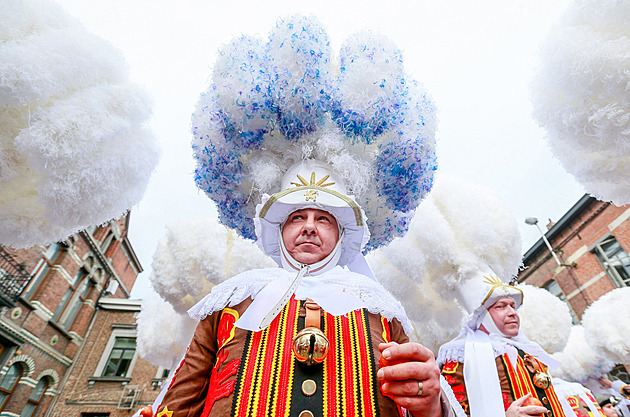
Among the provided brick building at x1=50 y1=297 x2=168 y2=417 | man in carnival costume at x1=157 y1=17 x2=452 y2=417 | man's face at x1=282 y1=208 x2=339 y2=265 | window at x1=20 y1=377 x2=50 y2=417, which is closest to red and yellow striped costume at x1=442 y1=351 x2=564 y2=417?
man in carnival costume at x1=157 y1=17 x2=452 y2=417

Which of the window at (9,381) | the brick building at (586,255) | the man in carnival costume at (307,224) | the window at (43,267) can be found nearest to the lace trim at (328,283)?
the man in carnival costume at (307,224)

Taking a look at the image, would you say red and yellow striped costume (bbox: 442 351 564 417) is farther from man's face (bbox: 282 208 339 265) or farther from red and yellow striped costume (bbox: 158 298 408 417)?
man's face (bbox: 282 208 339 265)

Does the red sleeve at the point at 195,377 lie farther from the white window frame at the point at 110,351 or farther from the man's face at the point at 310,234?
the white window frame at the point at 110,351

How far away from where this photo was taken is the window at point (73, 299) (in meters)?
13.9

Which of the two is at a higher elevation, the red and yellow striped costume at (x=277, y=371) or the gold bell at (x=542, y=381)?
the gold bell at (x=542, y=381)

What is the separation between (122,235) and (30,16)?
19.2 metres

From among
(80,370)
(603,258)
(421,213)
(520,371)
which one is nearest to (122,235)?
(80,370)

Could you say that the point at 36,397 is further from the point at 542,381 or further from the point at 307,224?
the point at 542,381

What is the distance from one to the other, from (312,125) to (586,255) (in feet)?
49.4

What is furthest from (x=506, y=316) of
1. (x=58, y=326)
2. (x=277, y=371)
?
(x=58, y=326)

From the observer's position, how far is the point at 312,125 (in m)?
2.29

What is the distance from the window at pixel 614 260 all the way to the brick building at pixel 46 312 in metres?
18.3

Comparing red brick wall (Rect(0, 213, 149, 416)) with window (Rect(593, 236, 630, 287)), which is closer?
window (Rect(593, 236, 630, 287))

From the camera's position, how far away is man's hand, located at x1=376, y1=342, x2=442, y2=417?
3.58ft
